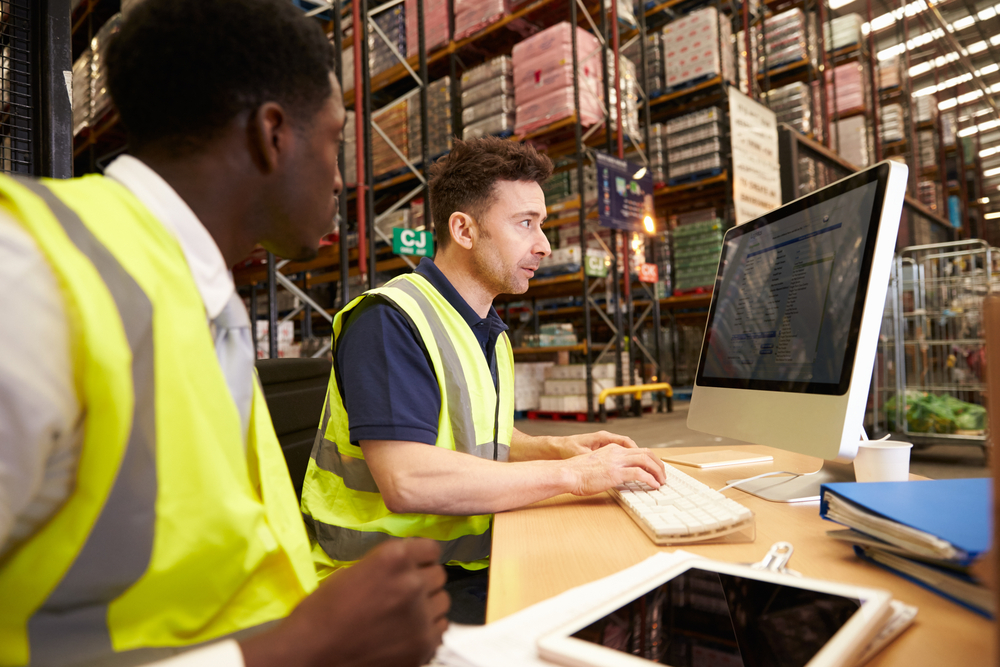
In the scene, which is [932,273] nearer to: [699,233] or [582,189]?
[699,233]

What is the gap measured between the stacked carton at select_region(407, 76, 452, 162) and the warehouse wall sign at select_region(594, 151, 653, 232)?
1.62m

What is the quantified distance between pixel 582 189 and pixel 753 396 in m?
Answer: 4.59

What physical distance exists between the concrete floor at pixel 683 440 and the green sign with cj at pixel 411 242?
1.83 m

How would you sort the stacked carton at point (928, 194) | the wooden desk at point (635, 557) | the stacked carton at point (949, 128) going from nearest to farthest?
the wooden desk at point (635, 557) < the stacked carton at point (928, 194) < the stacked carton at point (949, 128)

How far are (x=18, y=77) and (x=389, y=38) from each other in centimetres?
531

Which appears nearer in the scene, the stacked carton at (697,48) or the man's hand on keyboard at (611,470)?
the man's hand on keyboard at (611,470)

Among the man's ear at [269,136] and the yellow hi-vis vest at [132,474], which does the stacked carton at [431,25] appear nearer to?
the man's ear at [269,136]

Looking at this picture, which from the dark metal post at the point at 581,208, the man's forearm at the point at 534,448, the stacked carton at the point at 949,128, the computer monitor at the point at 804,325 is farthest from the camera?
the stacked carton at the point at 949,128

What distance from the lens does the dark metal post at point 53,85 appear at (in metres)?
1.32

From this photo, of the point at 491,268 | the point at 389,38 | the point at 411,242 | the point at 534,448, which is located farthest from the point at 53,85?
the point at 389,38

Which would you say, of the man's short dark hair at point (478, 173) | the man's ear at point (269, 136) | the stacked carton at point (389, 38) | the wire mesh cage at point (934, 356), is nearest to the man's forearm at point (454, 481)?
the man's ear at point (269, 136)

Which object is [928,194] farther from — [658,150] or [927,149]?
[658,150]

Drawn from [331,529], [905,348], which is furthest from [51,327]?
[905,348]

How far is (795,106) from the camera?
642 cm
